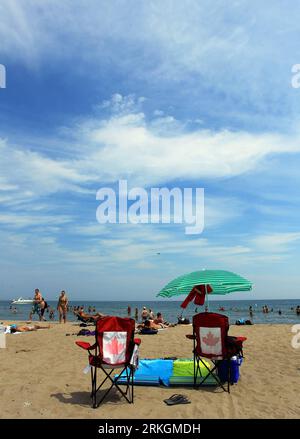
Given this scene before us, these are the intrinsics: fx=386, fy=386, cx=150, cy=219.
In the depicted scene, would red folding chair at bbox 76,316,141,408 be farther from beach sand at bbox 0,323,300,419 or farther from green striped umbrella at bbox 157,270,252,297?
green striped umbrella at bbox 157,270,252,297

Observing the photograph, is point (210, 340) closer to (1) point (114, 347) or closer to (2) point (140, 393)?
(2) point (140, 393)

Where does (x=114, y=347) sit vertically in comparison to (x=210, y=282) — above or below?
below

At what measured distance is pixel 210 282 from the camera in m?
6.30

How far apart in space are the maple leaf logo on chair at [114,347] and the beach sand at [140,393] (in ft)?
2.34

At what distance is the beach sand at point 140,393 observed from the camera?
5.01m

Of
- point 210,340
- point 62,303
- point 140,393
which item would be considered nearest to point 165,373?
point 140,393

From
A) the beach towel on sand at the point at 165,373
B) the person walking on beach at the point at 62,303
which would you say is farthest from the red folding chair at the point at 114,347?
the person walking on beach at the point at 62,303

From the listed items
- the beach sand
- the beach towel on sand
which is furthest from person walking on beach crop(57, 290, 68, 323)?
the beach towel on sand

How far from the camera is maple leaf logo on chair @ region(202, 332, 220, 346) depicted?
6.03m

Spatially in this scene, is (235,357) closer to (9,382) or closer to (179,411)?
(179,411)

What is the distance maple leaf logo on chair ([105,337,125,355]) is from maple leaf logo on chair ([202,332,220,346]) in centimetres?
141

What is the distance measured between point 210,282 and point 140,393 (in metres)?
2.04
